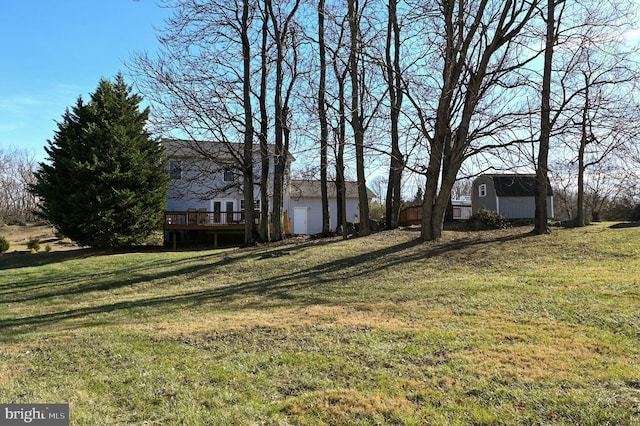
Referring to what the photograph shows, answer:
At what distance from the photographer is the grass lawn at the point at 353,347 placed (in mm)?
3625

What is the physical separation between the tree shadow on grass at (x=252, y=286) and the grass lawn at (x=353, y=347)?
0.32 feet

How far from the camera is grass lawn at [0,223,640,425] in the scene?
11.9 feet

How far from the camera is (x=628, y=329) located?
553cm

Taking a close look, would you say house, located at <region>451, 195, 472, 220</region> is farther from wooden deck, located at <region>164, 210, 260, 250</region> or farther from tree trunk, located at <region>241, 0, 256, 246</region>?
tree trunk, located at <region>241, 0, 256, 246</region>

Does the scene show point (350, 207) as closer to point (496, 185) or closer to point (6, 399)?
point (496, 185)

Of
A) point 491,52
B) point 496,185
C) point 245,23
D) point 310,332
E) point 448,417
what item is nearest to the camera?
point 448,417

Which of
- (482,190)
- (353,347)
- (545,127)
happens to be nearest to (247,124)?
(545,127)

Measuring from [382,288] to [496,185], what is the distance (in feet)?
83.2

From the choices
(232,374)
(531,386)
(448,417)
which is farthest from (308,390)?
(531,386)

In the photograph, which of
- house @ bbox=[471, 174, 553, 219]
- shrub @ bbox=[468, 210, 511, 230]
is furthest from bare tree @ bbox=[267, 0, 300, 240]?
house @ bbox=[471, 174, 553, 219]

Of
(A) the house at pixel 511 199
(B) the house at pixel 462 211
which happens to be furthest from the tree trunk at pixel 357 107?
(A) the house at pixel 511 199

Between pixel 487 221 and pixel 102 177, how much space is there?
16.9 meters

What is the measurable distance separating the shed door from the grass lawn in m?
19.7

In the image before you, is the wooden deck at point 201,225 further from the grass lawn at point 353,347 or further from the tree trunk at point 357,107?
the grass lawn at point 353,347
